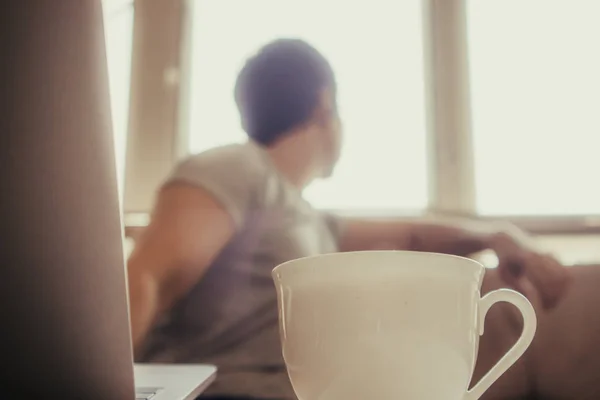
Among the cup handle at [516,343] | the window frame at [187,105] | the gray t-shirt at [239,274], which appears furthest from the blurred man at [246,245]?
the window frame at [187,105]

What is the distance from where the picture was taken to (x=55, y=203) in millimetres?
279

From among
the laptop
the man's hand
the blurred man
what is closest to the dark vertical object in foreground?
the laptop

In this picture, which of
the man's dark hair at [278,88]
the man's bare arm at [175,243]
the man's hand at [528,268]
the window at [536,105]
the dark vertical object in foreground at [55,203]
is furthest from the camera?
the window at [536,105]

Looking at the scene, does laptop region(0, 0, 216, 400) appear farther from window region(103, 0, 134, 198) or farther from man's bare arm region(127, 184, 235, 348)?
window region(103, 0, 134, 198)

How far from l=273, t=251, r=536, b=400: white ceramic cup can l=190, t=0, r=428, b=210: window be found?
51.5 inches

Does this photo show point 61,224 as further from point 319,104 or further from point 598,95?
point 598,95

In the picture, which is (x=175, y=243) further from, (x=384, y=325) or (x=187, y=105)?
(x=187, y=105)

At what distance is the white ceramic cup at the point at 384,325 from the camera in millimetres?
294

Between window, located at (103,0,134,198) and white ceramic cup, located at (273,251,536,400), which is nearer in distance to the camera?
white ceramic cup, located at (273,251,536,400)

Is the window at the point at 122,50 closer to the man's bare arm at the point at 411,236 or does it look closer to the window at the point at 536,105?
the man's bare arm at the point at 411,236

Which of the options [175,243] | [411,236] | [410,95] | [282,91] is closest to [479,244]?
[411,236]

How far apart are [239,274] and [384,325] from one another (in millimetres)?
666

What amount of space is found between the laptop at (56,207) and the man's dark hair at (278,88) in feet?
2.83

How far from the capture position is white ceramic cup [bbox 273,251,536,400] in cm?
29
